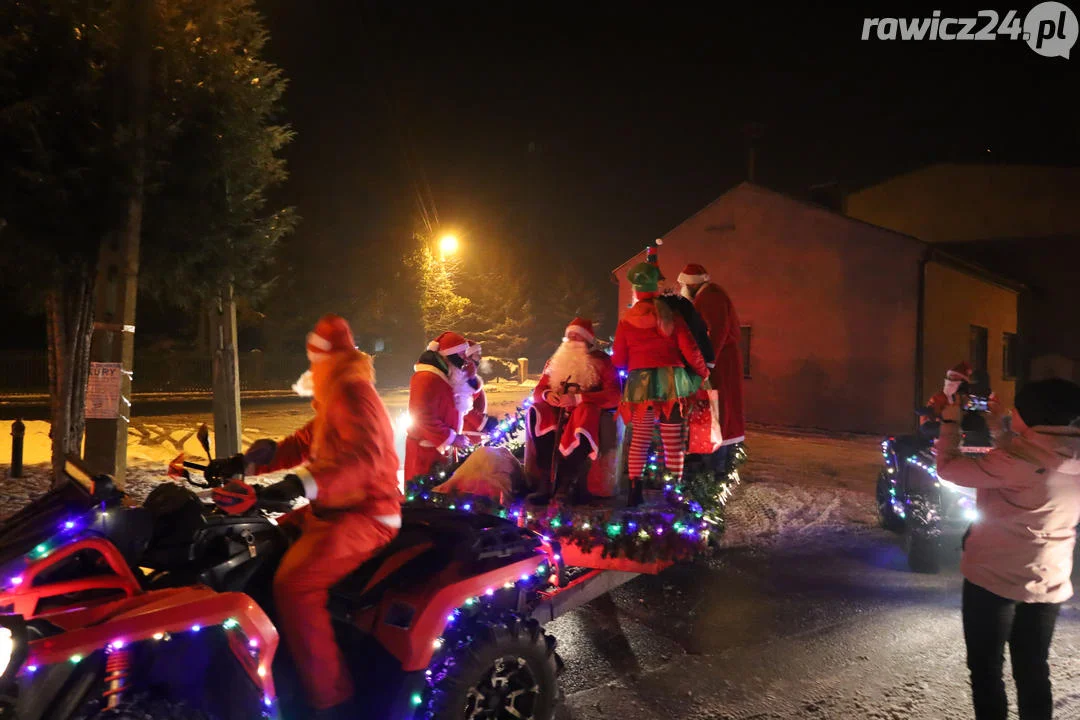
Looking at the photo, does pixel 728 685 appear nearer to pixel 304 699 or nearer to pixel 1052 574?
pixel 1052 574

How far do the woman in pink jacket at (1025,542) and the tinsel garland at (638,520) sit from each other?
5.94 ft

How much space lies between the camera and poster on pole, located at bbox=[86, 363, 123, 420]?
7.22m

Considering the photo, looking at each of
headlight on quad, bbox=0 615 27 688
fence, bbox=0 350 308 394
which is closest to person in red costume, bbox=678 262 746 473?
headlight on quad, bbox=0 615 27 688

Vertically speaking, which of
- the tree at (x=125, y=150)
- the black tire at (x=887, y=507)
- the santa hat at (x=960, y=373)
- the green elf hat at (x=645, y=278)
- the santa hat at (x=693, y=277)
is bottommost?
the black tire at (x=887, y=507)

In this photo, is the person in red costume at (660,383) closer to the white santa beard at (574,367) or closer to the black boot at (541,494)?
the white santa beard at (574,367)

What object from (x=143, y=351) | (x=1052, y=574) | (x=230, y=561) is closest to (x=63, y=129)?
(x=230, y=561)

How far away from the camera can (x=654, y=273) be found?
5977mm

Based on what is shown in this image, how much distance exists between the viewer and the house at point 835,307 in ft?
58.2

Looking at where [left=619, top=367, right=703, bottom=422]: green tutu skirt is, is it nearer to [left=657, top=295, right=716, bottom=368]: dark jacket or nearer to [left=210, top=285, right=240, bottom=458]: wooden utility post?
[left=657, top=295, right=716, bottom=368]: dark jacket

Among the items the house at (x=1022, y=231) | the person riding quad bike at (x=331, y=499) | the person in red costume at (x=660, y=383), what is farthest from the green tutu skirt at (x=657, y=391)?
the house at (x=1022, y=231)

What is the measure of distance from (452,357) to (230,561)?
155 inches

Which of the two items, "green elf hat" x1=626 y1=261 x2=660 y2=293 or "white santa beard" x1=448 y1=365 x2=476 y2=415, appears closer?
"green elf hat" x1=626 y1=261 x2=660 y2=293

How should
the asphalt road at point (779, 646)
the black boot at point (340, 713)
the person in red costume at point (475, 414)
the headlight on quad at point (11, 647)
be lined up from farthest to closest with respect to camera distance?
the person in red costume at point (475, 414) < the asphalt road at point (779, 646) < the black boot at point (340, 713) < the headlight on quad at point (11, 647)

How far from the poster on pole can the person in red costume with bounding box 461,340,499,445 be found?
3.50 metres
